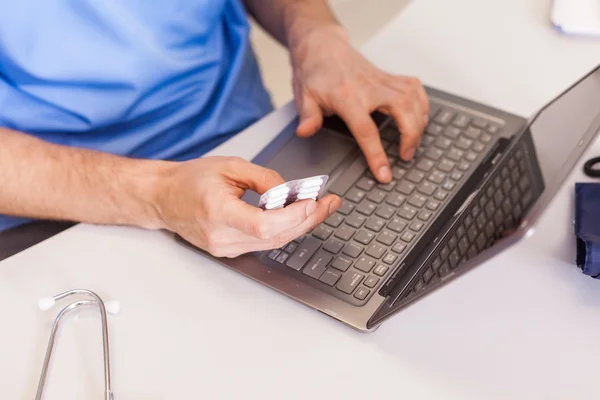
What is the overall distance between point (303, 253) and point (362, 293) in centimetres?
7

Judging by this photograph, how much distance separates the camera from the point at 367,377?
511 mm

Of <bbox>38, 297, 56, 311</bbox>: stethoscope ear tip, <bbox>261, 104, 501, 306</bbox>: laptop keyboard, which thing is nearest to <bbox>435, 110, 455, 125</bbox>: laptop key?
<bbox>261, 104, 501, 306</bbox>: laptop keyboard

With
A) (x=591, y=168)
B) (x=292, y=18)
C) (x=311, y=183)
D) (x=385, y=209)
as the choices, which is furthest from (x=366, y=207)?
(x=292, y=18)

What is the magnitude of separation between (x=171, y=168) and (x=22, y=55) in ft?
0.72

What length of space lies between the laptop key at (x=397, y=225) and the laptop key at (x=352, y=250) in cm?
4

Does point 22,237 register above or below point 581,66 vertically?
below

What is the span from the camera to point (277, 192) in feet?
1.70

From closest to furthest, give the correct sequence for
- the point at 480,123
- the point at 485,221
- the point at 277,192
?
1. the point at 277,192
2. the point at 485,221
3. the point at 480,123

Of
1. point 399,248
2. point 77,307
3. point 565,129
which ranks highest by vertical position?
point 565,129

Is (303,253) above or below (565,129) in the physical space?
below

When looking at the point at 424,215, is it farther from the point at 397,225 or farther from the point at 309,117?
the point at 309,117

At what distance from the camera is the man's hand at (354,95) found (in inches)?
26.9

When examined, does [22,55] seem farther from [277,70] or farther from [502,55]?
[277,70]

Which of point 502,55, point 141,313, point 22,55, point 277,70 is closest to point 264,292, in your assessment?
point 141,313
